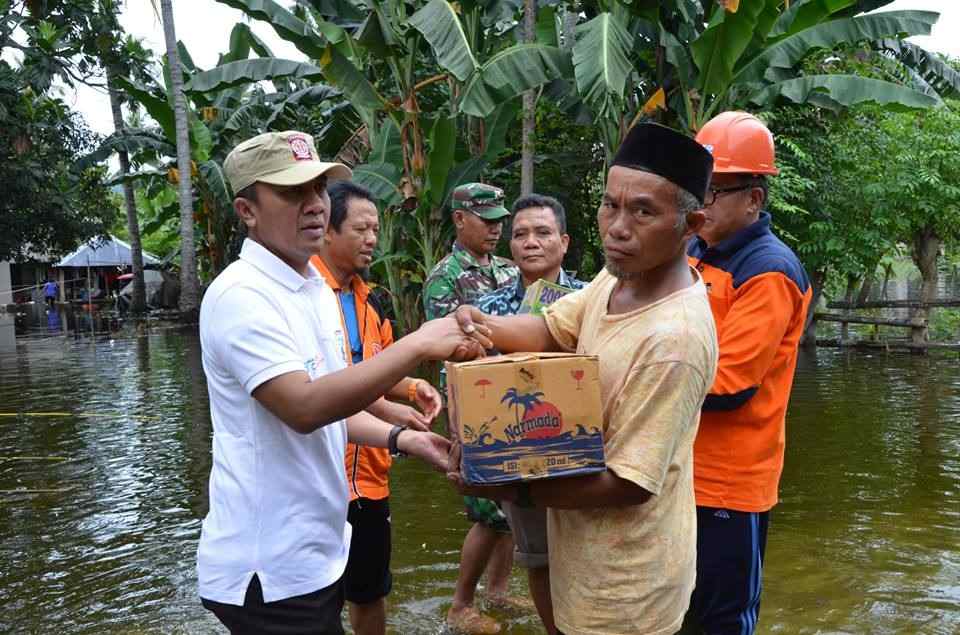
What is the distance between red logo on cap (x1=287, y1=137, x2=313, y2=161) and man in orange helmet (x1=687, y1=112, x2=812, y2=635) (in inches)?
53.9

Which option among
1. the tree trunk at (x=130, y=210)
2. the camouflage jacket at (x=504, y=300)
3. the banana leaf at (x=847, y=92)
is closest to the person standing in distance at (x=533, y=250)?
the camouflage jacket at (x=504, y=300)

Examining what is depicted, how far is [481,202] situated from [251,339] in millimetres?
2295

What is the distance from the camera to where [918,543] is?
17.0 feet

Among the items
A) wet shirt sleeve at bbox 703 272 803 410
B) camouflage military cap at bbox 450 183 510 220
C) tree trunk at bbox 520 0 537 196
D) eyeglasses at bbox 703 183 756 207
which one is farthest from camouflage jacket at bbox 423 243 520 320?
tree trunk at bbox 520 0 537 196

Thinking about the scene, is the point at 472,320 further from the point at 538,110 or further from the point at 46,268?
the point at 46,268

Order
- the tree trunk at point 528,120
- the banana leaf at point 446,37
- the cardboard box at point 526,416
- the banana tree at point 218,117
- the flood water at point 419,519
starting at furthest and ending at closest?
the banana tree at point 218,117 < the tree trunk at point 528,120 < the banana leaf at point 446,37 < the flood water at point 419,519 < the cardboard box at point 526,416

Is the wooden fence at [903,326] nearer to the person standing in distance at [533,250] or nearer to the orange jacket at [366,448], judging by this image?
the person standing in distance at [533,250]

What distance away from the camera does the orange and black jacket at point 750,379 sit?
267 cm

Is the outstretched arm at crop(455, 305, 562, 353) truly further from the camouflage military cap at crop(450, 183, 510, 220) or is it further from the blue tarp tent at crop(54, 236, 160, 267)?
the blue tarp tent at crop(54, 236, 160, 267)

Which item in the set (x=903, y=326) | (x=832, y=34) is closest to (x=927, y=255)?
(x=903, y=326)

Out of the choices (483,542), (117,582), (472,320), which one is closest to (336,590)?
(472,320)

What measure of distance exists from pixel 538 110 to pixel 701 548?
1399cm

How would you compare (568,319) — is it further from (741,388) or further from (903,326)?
(903,326)

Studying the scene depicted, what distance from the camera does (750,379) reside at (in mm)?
2666
